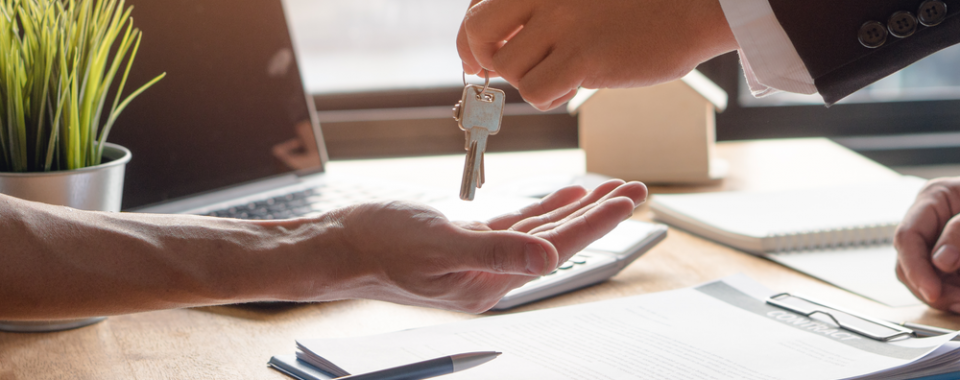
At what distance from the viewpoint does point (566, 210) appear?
2.30ft

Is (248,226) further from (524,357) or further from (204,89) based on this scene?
(204,89)

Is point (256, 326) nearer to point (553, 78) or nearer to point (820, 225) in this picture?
point (553, 78)

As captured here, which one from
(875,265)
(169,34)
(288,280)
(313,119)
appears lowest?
(875,265)

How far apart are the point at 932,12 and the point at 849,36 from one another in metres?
0.06

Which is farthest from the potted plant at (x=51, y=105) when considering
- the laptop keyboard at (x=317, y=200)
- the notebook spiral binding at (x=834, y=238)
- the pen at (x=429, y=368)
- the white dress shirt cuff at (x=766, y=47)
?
→ the notebook spiral binding at (x=834, y=238)

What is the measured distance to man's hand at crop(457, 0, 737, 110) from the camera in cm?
63

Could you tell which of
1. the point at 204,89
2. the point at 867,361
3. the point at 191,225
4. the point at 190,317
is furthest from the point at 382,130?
the point at 867,361

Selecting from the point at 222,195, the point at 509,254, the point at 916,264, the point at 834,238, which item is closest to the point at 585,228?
the point at 509,254

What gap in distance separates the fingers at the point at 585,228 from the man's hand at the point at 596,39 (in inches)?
4.9

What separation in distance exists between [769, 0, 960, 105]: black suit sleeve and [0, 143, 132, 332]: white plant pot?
24.7 inches

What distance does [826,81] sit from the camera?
0.64 metres

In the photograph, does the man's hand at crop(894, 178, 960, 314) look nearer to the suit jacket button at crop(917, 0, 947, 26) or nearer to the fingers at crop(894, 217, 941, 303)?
the fingers at crop(894, 217, 941, 303)

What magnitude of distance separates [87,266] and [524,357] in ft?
1.12

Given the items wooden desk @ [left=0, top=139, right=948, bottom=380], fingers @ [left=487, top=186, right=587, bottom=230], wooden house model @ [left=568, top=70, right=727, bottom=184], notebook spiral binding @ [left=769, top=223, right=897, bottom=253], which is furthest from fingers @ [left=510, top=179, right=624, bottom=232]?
wooden house model @ [left=568, top=70, right=727, bottom=184]
